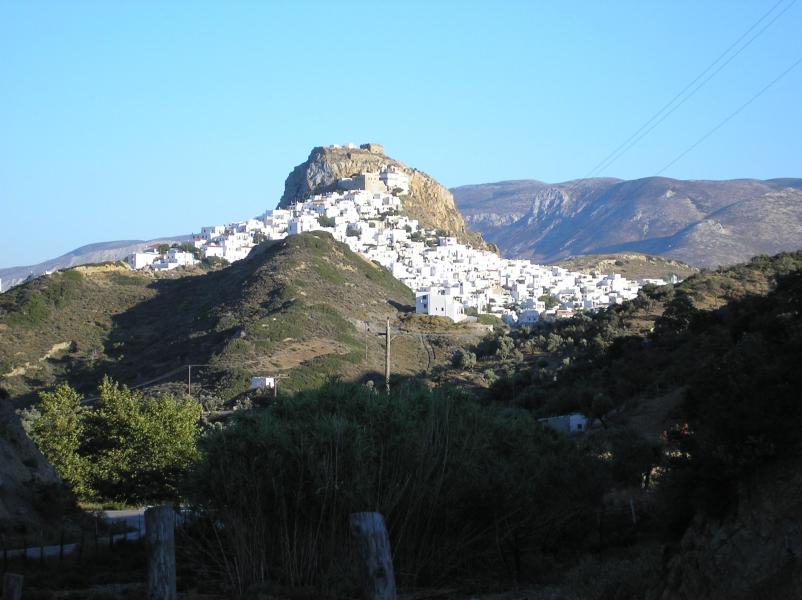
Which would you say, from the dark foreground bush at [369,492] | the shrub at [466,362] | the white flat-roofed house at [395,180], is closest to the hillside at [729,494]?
the dark foreground bush at [369,492]

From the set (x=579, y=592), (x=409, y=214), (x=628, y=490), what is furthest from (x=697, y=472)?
(x=409, y=214)

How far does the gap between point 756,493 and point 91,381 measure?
168ft

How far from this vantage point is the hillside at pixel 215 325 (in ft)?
172

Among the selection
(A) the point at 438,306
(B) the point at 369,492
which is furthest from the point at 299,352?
(B) the point at 369,492

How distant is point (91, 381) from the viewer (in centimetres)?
5453

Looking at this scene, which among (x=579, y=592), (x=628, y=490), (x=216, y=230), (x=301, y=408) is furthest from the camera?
(x=216, y=230)

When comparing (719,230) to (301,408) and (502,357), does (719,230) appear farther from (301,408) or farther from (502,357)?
(301,408)

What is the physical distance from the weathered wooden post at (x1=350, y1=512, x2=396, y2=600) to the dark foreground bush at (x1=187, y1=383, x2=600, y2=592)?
16.1 ft

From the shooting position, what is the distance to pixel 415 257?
10975 cm

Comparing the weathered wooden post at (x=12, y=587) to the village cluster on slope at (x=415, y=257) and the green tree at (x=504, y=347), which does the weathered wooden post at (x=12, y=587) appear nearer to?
the green tree at (x=504, y=347)

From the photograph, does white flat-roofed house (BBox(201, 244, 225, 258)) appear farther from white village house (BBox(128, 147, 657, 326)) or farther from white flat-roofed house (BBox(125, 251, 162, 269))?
white flat-roofed house (BBox(125, 251, 162, 269))

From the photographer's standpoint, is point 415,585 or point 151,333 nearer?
point 415,585

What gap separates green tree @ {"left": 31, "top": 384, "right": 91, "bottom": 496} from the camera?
28533 mm

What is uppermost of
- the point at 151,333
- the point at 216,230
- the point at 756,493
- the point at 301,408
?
the point at 216,230
